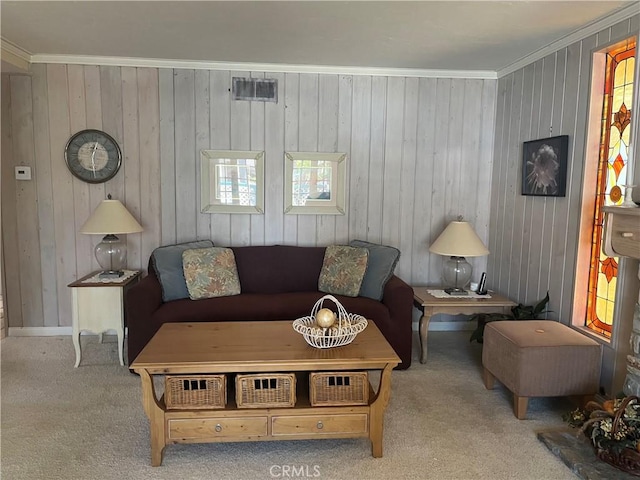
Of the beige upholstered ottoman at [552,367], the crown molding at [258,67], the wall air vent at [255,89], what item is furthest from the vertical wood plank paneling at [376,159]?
the beige upholstered ottoman at [552,367]

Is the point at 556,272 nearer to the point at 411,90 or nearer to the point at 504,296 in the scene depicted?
the point at 504,296

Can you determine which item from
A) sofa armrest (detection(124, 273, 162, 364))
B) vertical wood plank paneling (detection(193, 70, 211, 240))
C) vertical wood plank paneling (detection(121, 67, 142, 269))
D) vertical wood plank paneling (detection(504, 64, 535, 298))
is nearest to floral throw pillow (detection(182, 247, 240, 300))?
sofa armrest (detection(124, 273, 162, 364))

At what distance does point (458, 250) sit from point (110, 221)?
2.71 metres

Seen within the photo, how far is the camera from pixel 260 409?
90.4 inches

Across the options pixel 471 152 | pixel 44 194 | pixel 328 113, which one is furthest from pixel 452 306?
pixel 44 194

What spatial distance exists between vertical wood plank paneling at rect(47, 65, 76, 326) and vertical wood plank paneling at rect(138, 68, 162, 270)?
0.60 m

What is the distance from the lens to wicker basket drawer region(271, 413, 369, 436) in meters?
2.31

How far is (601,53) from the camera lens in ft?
9.70

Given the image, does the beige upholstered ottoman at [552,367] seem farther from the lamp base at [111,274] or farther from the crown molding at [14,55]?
the crown molding at [14,55]

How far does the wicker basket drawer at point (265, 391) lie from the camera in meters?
2.30

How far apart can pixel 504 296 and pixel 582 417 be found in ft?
5.37

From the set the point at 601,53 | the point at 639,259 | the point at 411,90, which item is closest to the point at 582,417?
the point at 639,259

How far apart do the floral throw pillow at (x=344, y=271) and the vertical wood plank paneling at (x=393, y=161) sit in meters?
0.63

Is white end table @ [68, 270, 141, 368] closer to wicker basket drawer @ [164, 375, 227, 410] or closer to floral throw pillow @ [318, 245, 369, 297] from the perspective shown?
wicker basket drawer @ [164, 375, 227, 410]
